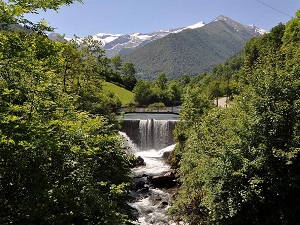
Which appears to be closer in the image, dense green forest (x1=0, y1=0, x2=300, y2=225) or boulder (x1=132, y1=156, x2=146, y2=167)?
dense green forest (x1=0, y1=0, x2=300, y2=225)

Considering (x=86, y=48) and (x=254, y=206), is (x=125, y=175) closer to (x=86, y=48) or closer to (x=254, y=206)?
(x=254, y=206)

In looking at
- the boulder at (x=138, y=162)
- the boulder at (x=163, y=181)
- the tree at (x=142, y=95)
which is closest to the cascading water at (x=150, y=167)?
the boulder at (x=163, y=181)

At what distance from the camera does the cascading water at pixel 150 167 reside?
70.7 feet

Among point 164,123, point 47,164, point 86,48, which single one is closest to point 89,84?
point 86,48

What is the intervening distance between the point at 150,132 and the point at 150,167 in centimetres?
929

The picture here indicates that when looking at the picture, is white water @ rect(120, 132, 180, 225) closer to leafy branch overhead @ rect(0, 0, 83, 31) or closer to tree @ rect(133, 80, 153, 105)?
leafy branch overhead @ rect(0, 0, 83, 31)

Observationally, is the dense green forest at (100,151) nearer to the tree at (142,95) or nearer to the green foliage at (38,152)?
the green foliage at (38,152)

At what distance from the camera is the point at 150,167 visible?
32.9 metres

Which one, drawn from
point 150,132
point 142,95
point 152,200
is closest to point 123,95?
point 142,95

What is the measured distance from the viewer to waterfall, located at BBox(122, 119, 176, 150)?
134ft

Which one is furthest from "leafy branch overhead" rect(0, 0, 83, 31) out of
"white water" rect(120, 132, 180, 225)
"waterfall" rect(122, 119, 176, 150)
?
"waterfall" rect(122, 119, 176, 150)

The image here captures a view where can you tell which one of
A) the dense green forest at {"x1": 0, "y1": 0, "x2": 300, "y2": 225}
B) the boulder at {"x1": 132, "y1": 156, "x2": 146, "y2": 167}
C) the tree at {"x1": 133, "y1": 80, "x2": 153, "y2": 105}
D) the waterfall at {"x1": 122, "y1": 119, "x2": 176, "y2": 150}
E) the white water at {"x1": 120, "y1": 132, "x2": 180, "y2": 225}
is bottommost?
the white water at {"x1": 120, "y1": 132, "x2": 180, "y2": 225}

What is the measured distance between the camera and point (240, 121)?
1308 cm

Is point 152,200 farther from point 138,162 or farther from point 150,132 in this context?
point 150,132
